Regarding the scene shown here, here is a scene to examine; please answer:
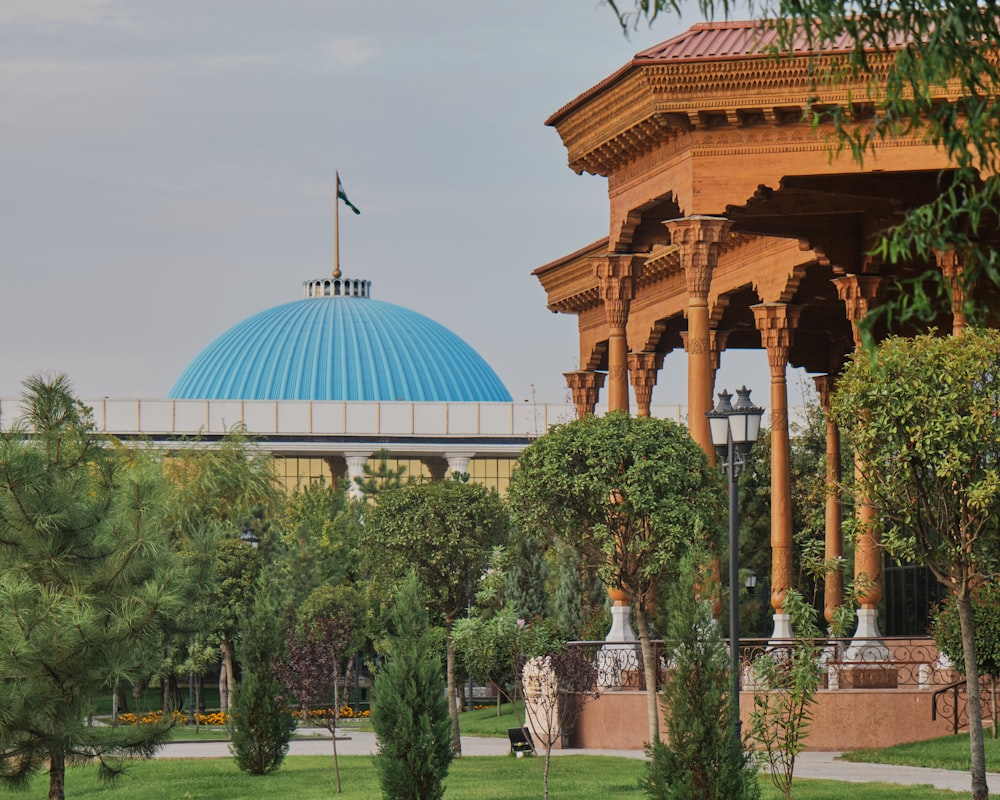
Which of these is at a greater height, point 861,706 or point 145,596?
point 145,596

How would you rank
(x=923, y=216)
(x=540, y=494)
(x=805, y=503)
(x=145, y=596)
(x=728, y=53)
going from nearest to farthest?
(x=923, y=216) < (x=145, y=596) < (x=540, y=494) < (x=728, y=53) < (x=805, y=503)

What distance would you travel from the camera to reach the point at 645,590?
16.5 metres

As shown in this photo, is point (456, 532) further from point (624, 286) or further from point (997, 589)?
point (997, 589)

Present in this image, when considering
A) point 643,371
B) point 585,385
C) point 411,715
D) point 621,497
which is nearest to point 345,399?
point 585,385

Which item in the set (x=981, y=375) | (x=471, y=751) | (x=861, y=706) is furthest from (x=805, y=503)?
(x=981, y=375)

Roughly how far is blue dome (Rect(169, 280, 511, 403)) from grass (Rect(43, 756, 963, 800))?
51.8 metres

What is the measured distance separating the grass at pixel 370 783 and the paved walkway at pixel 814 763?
1.79ft

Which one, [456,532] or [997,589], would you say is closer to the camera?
[997,589]

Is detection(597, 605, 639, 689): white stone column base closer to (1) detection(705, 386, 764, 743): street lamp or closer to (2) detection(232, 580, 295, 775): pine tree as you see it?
(2) detection(232, 580, 295, 775): pine tree

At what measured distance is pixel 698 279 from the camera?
18781 mm

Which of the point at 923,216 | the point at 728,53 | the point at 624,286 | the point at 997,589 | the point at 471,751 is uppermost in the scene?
the point at 728,53

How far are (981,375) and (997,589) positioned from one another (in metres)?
3.42

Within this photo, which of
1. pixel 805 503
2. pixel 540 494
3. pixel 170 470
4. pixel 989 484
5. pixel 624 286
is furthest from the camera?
pixel 170 470

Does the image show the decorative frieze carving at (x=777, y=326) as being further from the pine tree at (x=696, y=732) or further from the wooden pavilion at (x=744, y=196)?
the pine tree at (x=696, y=732)
